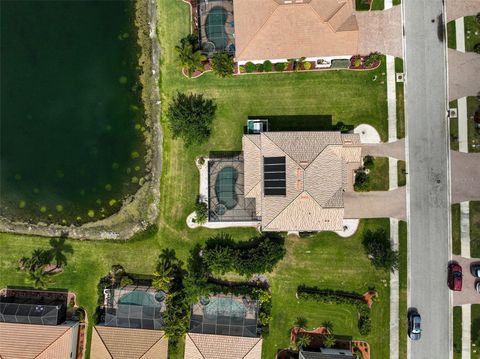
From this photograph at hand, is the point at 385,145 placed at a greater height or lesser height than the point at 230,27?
lesser

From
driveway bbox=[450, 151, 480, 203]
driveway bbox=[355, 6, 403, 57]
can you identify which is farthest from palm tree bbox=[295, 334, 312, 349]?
driveway bbox=[355, 6, 403, 57]

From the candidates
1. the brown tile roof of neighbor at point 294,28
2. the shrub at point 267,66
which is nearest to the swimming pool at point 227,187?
the shrub at point 267,66

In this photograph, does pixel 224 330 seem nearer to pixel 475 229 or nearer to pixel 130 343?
pixel 130 343

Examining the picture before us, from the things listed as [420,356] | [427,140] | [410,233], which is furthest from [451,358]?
[427,140]

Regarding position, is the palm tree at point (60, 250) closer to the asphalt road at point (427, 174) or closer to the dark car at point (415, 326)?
the dark car at point (415, 326)

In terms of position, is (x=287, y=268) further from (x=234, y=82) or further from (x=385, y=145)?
(x=234, y=82)

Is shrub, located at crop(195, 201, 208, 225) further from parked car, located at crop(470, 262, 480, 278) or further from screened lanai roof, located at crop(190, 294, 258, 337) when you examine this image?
parked car, located at crop(470, 262, 480, 278)
